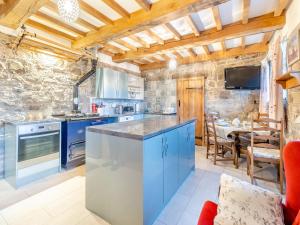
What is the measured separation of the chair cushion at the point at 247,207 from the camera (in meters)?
0.91

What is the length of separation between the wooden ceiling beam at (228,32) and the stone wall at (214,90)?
5.36 ft

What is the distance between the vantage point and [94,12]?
98.0 inches

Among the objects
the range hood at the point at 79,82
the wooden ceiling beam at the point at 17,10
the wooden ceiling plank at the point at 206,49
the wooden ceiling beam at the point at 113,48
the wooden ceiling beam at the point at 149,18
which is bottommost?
the range hood at the point at 79,82

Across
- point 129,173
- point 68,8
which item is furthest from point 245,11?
point 129,173

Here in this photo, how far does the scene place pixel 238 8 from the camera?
253 centimetres

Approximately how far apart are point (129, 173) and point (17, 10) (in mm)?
2394

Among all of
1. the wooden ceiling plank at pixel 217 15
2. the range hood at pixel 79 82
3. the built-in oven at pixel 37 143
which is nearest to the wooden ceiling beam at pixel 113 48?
the range hood at pixel 79 82

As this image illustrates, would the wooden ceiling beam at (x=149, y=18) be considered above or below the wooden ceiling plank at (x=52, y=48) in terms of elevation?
above

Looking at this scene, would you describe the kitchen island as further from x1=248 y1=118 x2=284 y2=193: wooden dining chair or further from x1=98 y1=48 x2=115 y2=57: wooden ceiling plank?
x1=98 y1=48 x2=115 y2=57: wooden ceiling plank

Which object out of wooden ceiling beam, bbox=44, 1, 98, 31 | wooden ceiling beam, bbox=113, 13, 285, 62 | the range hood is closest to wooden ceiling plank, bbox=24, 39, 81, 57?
the range hood

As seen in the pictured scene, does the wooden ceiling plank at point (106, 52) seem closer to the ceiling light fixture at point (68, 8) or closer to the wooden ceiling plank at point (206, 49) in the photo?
the wooden ceiling plank at point (206, 49)

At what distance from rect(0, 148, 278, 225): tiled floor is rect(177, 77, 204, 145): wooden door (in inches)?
85.2

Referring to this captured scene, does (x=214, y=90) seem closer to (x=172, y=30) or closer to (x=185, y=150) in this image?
(x=172, y=30)

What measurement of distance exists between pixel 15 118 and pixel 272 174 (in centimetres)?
461
